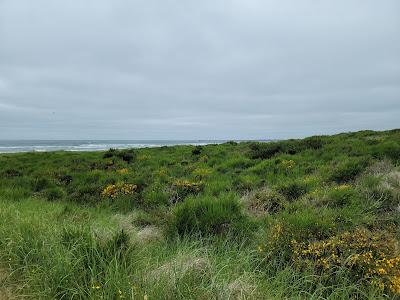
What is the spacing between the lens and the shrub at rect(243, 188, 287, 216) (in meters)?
8.09

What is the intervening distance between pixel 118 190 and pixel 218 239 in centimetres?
514

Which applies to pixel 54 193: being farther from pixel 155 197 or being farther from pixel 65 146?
pixel 65 146

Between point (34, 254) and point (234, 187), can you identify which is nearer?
point (34, 254)

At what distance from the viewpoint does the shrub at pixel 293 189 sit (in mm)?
9078

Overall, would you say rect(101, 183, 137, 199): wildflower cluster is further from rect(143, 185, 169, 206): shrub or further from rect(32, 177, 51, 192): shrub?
rect(32, 177, 51, 192): shrub

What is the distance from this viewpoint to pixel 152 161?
16.4 m

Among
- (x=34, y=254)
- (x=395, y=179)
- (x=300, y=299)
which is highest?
(x=395, y=179)

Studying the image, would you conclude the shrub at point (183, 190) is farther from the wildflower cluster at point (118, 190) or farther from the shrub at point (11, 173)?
the shrub at point (11, 173)

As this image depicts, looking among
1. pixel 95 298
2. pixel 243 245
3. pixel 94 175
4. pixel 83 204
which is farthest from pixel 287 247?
pixel 94 175

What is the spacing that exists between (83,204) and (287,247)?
21.6 ft

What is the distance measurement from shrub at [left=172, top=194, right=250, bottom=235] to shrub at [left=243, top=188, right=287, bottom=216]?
92 cm

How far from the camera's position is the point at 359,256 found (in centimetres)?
491

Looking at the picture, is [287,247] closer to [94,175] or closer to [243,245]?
[243,245]

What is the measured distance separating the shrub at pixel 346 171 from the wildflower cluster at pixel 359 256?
15.1 ft
